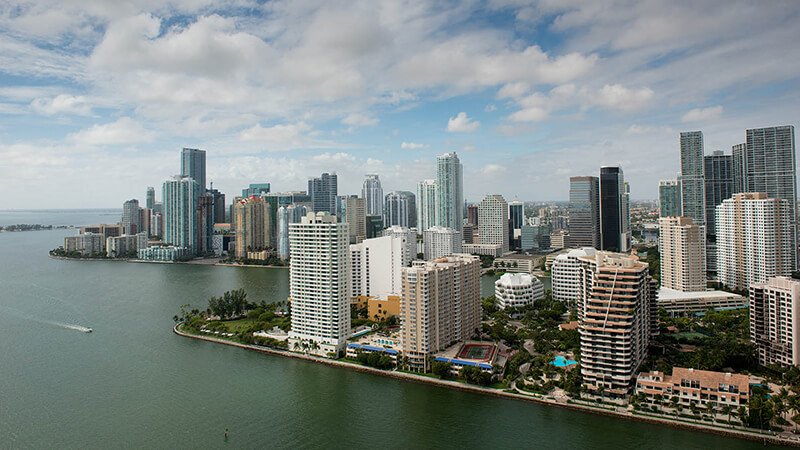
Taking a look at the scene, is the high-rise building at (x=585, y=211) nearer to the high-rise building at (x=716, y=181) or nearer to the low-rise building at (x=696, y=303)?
the high-rise building at (x=716, y=181)

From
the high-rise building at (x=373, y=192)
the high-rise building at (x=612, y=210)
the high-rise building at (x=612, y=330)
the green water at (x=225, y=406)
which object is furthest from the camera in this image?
the high-rise building at (x=373, y=192)

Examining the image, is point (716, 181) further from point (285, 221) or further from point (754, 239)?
point (285, 221)

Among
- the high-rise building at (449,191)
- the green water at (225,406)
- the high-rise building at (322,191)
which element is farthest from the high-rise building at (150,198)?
the green water at (225,406)

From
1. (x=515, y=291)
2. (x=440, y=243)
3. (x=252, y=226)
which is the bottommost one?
Result: (x=515, y=291)

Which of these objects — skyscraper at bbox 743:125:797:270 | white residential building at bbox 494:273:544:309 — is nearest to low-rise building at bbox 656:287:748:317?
white residential building at bbox 494:273:544:309


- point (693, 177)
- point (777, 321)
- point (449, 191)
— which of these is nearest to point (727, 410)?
point (777, 321)
